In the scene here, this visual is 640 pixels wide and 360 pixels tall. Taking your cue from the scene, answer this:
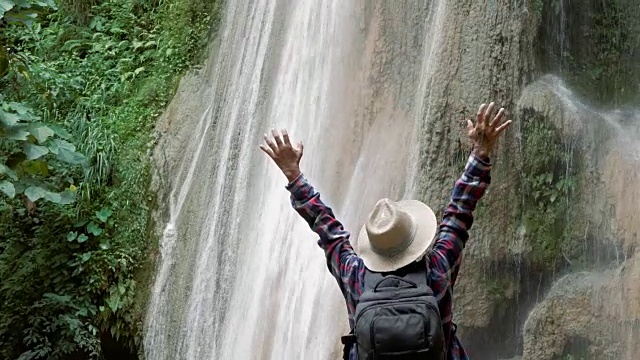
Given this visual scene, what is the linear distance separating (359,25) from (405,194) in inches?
62.2

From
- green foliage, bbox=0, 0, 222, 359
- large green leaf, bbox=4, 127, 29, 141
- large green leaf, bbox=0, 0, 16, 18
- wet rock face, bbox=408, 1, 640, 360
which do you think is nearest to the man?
wet rock face, bbox=408, 1, 640, 360

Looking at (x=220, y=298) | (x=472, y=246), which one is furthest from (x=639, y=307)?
(x=220, y=298)

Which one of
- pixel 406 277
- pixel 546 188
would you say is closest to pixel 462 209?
pixel 406 277

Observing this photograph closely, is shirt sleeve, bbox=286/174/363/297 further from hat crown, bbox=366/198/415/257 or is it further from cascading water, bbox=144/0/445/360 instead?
cascading water, bbox=144/0/445/360

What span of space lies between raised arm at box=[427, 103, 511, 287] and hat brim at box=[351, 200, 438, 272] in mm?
84

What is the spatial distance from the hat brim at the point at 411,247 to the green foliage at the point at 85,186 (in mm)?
5455

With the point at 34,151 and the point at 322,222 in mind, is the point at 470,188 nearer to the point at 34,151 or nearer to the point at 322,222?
the point at 322,222

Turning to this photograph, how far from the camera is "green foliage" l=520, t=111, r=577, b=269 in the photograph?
549 cm

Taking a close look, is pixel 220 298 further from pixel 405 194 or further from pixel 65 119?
pixel 65 119

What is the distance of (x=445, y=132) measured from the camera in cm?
545

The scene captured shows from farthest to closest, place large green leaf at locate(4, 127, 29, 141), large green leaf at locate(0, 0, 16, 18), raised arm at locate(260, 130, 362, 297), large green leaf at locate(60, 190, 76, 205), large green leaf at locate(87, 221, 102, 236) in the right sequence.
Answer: large green leaf at locate(87, 221, 102, 236)
large green leaf at locate(60, 190, 76, 205)
large green leaf at locate(4, 127, 29, 141)
large green leaf at locate(0, 0, 16, 18)
raised arm at locate(260, 130, 362, 297)

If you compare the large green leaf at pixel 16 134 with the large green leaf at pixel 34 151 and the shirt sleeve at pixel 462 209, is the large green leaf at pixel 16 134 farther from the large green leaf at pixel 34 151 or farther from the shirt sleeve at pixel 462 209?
the shirt sleeve at pixel 462 209

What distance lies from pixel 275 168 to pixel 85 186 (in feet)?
10.2

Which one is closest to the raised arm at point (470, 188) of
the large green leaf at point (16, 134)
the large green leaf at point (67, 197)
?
the large green leaf at point (16, 134)
